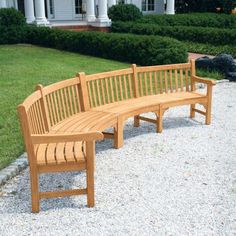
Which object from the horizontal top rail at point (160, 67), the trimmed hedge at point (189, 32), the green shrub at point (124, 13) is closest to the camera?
the horizontal top rail at point (160, 67)

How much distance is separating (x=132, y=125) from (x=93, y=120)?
1.84 m

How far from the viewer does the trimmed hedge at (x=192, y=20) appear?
22609 millimetres

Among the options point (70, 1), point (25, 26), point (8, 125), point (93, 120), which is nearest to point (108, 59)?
point (25, 26)

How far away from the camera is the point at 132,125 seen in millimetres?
7070

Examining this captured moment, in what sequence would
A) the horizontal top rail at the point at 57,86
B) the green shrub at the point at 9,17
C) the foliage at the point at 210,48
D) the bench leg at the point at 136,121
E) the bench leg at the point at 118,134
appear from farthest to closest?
the green shrub at the point at 9,17 < the foliage at the point at 210,48 < the bench leg at the point at 136,121 < the bench leg at the point at 118,134 < the horizontal top rail at the point at 57,86

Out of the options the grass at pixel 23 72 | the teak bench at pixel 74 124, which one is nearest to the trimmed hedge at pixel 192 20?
the grass at pixel 23 72

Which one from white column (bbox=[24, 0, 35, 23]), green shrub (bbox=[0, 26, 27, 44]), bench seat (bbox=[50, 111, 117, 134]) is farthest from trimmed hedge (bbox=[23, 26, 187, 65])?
bench seat (bbox=[50, 111, 117, 134])

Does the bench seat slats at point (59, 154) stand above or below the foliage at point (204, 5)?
below

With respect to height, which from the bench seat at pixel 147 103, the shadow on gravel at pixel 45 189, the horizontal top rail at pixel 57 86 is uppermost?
the horizontal top rail at pixel 57 86

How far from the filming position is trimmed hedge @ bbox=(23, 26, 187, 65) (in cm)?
1223

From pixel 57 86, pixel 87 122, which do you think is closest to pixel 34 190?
pixel 87 122

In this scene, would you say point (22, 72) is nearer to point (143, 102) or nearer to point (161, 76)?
point (161, 76)

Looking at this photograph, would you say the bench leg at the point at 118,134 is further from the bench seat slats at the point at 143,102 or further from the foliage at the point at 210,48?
the foliage at the point at 210,48

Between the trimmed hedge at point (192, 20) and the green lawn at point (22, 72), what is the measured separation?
24.1 feet
